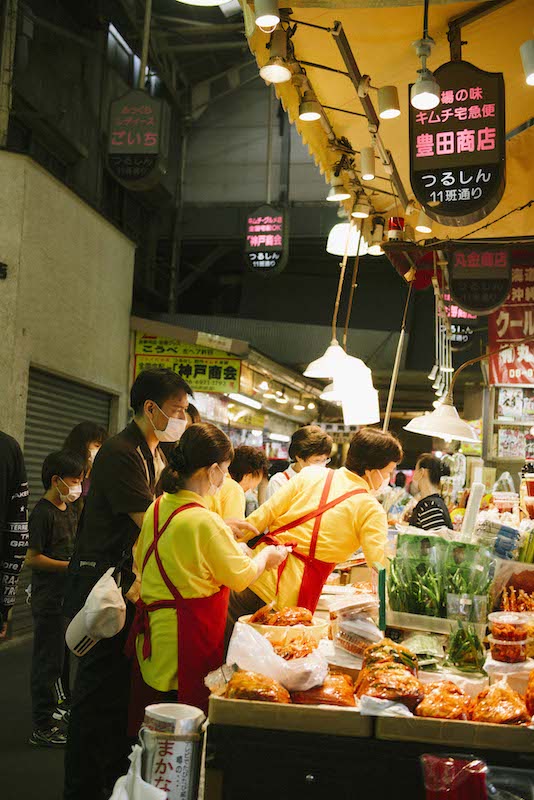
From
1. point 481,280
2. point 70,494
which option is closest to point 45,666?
point 70,494

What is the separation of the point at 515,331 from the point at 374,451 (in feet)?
17.1

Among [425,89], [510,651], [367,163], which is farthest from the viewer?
[367,163]

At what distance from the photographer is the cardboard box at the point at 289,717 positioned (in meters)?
2.47

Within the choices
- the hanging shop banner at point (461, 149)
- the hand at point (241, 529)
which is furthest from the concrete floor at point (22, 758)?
the hanging shop banner at point (461, 149)

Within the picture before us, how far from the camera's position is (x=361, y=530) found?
397cm

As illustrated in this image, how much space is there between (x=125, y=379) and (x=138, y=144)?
3.72m

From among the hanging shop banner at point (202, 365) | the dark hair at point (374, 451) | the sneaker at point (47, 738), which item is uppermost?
the hanging shop banner at point (202, 365)

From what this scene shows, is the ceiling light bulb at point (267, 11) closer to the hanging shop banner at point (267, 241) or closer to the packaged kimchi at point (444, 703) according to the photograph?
the packaged kimchi at point (444, 703)

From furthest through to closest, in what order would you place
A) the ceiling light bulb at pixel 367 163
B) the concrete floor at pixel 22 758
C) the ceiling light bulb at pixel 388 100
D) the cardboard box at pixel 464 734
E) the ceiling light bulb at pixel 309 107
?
the ceiling light bulb at pixel 367 163 → the concrete floor at pixel 22 758 → the ceiling light bulb at pixel 309 107 → the ceiling light bulb at pixel 388 100 → the cardboard box at pixel 464 734

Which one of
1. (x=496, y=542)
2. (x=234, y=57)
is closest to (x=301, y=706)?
(x=496, y=542)

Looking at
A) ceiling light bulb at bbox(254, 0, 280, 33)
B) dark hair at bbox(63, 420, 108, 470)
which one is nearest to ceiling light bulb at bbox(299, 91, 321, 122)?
ceiling light bulb at bbox(254, 0, 280, 33)

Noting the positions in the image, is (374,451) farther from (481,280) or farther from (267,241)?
(267,241)

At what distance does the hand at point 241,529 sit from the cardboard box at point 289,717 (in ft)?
5.61

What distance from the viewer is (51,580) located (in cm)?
549
